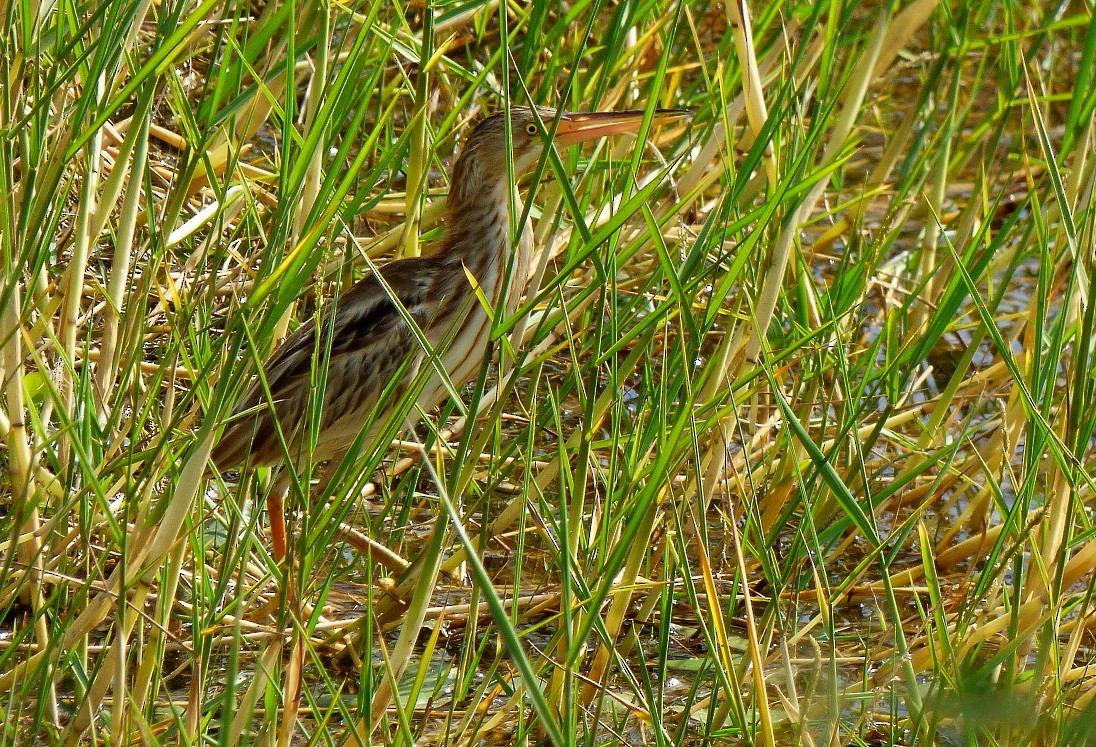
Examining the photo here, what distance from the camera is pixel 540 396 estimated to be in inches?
126

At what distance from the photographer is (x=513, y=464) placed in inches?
91.5

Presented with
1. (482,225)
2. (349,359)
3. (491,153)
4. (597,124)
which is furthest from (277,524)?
(597,124)

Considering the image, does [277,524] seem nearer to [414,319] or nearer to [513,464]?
[414,319]

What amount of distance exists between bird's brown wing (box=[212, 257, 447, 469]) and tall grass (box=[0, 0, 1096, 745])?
105 mm

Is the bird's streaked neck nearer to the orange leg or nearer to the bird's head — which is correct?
the bird's head

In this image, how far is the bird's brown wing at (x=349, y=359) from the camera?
2.77 metres

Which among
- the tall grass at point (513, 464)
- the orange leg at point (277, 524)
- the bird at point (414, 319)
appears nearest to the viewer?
the tall grass at point (513, 464)

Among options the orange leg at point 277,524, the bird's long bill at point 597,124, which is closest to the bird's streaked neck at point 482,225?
the bird's long bill at point 597,124

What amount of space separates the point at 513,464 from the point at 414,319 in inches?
20.7

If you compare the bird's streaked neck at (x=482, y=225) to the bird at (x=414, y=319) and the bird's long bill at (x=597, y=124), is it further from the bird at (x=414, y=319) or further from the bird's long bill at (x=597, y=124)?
the bird's long bill at (x=597, y=124)

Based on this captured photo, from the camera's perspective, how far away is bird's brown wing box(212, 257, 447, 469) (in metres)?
2.77

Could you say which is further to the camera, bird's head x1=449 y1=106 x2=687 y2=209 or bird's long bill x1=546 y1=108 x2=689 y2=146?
bird's head x1=449 y1=106 x2=687 y2=209

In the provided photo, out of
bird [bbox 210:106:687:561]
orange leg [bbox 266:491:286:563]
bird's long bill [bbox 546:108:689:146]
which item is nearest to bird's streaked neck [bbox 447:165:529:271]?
bird [bbox 210:106:687:561]

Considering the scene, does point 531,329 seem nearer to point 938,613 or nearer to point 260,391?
point 260,391
